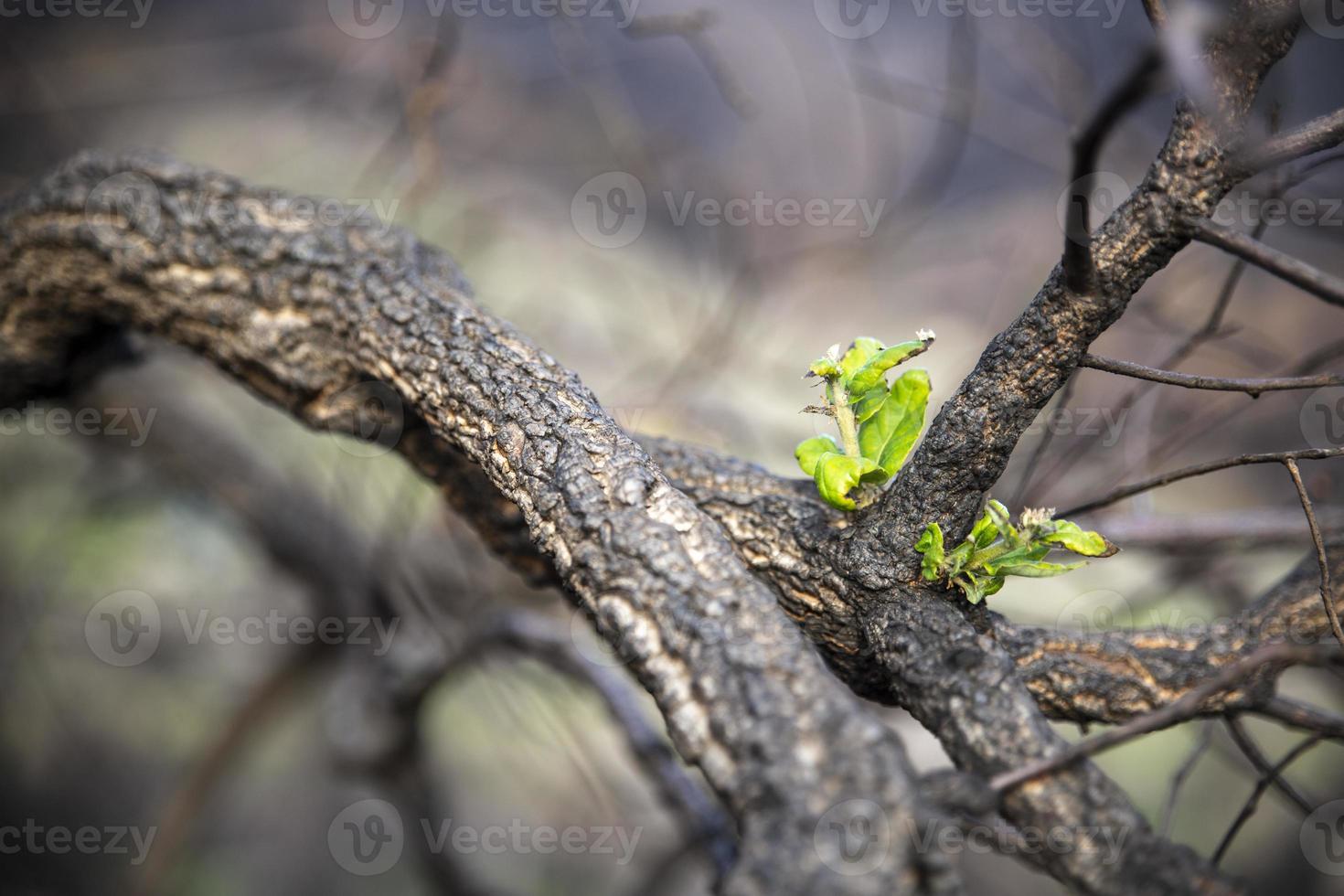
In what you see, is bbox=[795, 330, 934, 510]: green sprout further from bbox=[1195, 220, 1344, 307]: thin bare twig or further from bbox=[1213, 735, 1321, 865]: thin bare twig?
bbox=[1213, 735, 1321, 865]: thin bare twig

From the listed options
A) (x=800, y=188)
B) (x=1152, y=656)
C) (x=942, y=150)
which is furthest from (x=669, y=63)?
(x=1152, y=656)

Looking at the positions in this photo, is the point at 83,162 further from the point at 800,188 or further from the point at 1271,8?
the point at 800,188

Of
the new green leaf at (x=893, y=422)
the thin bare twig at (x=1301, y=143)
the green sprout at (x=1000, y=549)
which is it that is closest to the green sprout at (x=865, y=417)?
the new green leaf at (x=893, y=422)

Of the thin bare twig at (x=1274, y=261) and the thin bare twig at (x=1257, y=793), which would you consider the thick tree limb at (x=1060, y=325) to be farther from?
the thin bare twig at (x=1257, y=793)

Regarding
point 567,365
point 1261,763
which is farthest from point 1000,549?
point 567,365

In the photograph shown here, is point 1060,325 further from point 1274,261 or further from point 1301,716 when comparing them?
point 1301,716
